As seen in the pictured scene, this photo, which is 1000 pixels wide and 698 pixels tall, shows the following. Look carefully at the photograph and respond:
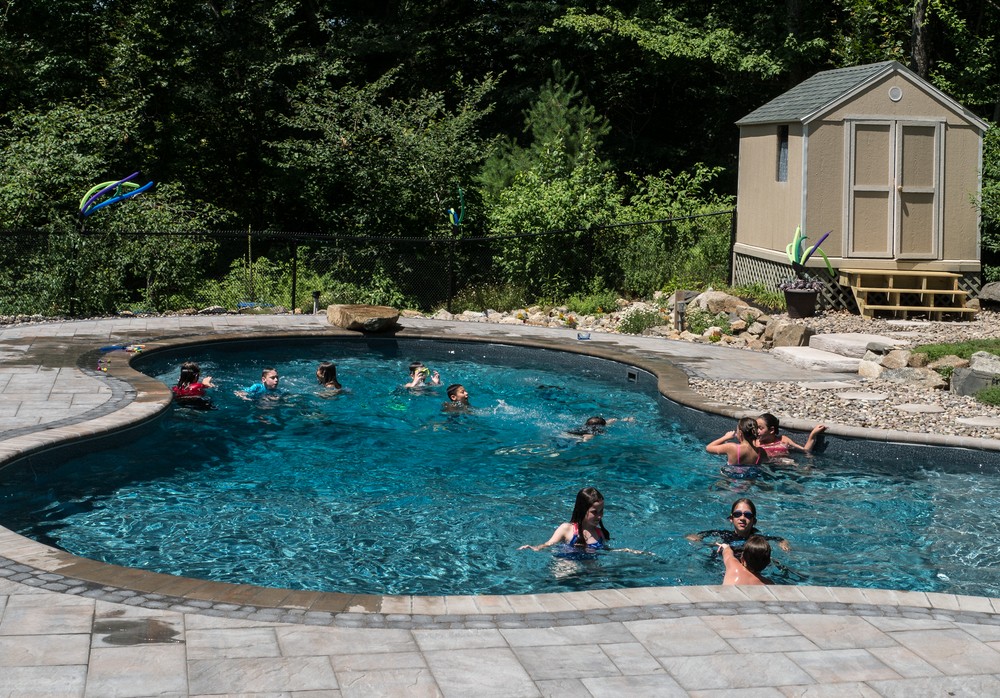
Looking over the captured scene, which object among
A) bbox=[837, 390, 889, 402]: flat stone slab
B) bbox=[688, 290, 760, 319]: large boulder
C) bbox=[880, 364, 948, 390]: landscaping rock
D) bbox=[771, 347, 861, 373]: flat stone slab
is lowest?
bbox=[837, 390, 889, 402]: flat stone slab

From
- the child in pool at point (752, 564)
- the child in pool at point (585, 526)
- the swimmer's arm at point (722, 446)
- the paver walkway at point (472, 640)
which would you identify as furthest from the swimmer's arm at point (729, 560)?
the swimmer's arm at point (722, 446)

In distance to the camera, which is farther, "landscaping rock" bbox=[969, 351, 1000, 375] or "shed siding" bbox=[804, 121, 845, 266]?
"shed siding" bbox=[804, 121, 845, 266]

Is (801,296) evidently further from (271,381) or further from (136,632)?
(136,632)

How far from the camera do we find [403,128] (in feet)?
77.9

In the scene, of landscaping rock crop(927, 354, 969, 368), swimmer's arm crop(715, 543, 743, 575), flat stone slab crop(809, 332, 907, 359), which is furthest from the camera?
flat stone slab crop(809, 332, 907, 359)

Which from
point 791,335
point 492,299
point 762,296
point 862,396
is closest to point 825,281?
point 762,296

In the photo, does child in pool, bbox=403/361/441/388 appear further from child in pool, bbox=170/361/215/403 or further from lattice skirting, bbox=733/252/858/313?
lattice skirting, bbox=733/252/858/313

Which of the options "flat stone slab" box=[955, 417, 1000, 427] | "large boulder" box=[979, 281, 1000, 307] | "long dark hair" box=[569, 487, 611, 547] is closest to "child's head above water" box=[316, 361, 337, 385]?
"long dark hair" box=[569, 487, 611, 547]

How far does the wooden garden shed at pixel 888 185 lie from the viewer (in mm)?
18953

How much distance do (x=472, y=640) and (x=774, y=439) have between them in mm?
6355

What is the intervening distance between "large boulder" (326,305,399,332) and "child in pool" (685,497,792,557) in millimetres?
9086

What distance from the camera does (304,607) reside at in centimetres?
596

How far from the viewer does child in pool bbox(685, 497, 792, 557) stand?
28.1 feet

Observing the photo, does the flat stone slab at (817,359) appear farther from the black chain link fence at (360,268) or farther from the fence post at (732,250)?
the fence post at (732,250)
